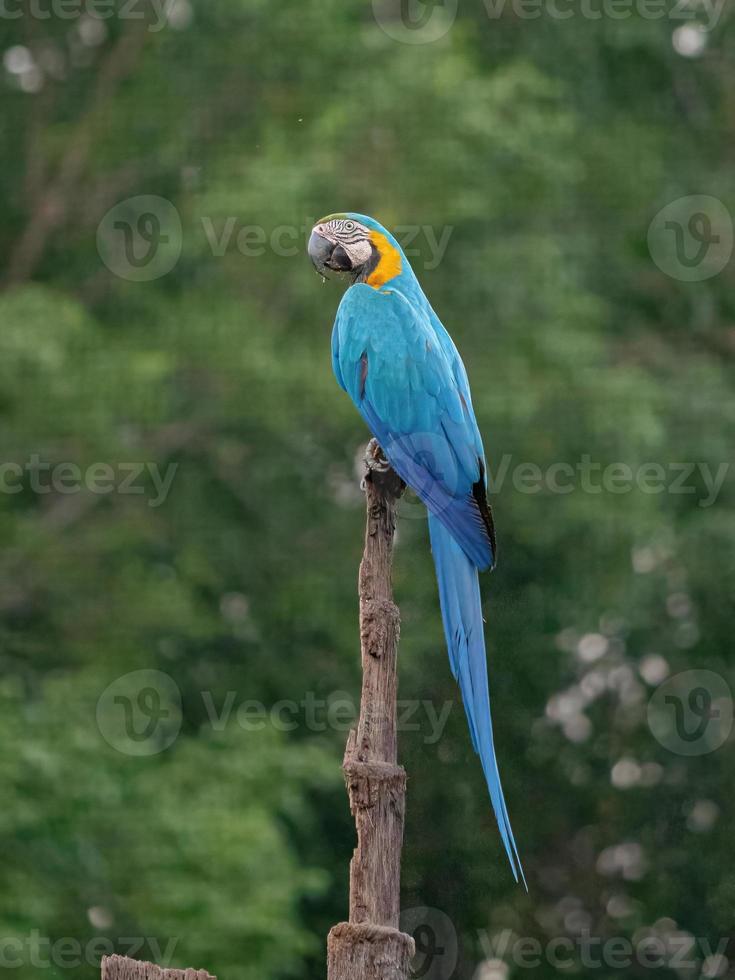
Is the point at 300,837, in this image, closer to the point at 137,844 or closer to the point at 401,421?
the point at 137,844

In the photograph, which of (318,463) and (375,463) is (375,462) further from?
(318,463)

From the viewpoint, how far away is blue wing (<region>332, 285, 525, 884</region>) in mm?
2842

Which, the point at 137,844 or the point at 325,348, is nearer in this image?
the point at 137,844

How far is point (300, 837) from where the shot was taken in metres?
6.30

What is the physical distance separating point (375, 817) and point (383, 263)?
1728mm

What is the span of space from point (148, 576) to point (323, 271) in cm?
265

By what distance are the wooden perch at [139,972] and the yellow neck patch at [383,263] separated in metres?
1.91

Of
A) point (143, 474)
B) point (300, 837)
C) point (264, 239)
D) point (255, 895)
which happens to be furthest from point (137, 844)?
point (264, 239)

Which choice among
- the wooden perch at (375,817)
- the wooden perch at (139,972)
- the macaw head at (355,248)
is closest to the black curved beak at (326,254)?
the macaw head at (355,248)

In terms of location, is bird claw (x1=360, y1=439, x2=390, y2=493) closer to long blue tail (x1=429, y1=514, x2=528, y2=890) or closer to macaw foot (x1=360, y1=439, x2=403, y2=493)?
macaw foot (x1=360, y1=439, x2=403, y2=493)

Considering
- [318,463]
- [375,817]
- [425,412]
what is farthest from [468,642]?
[318,463]

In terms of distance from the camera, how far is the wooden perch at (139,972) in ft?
7.43

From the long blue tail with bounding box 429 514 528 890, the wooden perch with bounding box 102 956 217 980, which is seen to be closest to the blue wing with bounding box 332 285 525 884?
the long blue tail with bounding box 429 514 528 890

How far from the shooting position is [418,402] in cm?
333
